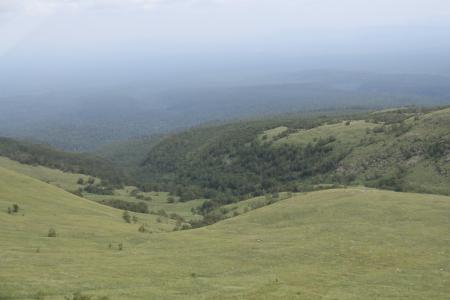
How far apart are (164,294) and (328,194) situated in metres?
31.3

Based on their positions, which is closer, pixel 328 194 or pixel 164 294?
pixel 164 294

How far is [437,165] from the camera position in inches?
4190

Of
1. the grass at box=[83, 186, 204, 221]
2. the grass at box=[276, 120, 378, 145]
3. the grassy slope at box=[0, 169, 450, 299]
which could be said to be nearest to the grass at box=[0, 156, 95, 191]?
the grass at box=[83, 186, 204, 221]

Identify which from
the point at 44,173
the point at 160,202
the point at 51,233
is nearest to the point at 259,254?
the point at 51,233

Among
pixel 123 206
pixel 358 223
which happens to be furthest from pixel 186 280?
pixel 123 206

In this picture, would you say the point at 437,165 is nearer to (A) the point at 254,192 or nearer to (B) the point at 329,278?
(A) the point at 254,192

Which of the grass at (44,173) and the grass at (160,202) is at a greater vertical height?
the grass at (44,173)

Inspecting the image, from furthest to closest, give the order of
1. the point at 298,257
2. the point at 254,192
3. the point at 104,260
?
the point at 254,192, the point at 298,257, the point at 104,260

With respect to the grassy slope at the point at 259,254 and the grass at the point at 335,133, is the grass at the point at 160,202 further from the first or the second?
the grassy slope at the point at 259,254

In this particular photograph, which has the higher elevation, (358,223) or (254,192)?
(358,223)

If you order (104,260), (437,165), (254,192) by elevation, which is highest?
(104,260)

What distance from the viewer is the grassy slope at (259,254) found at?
24.0 metres

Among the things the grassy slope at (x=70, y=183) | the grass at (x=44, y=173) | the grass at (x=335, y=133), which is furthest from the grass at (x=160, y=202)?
the grass at (x=335, y=133)

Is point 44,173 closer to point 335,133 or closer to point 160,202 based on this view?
point 160,202
